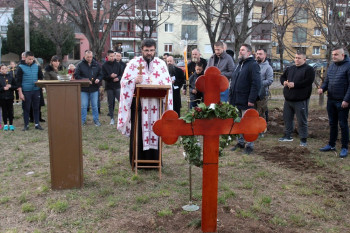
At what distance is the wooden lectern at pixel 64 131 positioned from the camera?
4633 mm

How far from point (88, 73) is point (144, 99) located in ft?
14.6

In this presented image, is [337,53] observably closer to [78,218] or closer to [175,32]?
[78,218]

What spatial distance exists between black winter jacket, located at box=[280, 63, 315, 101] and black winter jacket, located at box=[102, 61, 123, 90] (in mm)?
4722

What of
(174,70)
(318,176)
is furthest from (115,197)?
(174,70)

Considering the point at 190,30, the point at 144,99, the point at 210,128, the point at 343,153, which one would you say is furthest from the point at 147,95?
the point at 190,30

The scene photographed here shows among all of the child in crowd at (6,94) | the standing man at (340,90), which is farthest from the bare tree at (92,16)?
the standing man at (340,90)

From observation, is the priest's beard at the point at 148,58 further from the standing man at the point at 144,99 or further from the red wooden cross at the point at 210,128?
the red wooden cross at the point at 210,128

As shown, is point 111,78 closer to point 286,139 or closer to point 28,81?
point 28,81

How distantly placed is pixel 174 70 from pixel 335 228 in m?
6.16

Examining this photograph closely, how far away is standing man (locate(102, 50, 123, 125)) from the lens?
32.7ft

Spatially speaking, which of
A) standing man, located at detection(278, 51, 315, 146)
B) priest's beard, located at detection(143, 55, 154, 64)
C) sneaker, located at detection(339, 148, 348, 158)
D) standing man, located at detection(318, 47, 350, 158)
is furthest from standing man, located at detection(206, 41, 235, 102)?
sneaker, located at detection(339, 148, 348, 158)

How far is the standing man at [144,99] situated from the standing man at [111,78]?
4.31m

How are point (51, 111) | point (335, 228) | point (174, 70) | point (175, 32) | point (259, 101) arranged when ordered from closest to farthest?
1. point (335, 228)
2. point (51, 111)
3. point (259, 101)
4. point (174, 70)
5. point (175, 32)

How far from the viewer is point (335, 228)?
383cm
